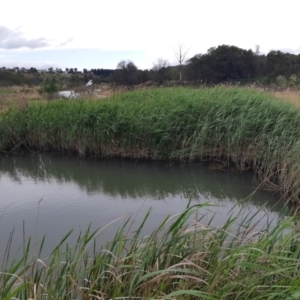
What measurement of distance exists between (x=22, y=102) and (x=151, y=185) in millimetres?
4592

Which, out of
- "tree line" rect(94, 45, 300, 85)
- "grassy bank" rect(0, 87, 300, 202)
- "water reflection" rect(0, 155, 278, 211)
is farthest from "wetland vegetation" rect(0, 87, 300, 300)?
"tree line" rect(94, 45, 300, 85)

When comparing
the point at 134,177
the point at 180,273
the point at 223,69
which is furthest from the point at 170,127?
the point at 223,69

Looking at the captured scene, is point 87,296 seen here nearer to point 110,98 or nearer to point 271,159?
point 271,159

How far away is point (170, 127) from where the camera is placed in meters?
7.44

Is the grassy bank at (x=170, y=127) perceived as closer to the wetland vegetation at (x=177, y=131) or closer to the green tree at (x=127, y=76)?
the wetland vegetation at (x=177, y=131)

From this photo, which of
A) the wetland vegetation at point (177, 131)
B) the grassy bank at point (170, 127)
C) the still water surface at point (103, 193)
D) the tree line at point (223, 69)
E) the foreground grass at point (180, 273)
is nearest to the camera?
the foreground grass at point (180, 273)

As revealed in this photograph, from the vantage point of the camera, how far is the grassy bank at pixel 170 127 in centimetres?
666

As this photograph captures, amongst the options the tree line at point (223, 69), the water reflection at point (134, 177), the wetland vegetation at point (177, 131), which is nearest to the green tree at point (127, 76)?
the tree line at point (223, 69)

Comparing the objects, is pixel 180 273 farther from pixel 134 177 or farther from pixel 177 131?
pixel 177 131

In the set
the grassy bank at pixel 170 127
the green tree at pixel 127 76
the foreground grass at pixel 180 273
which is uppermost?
the green tree at pixel 127 76

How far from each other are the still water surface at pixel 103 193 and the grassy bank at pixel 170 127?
280 millimetres

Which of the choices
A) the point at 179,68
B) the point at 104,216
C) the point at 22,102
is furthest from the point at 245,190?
the point at 179,68

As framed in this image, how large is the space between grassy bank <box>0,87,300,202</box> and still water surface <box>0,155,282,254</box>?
280mm

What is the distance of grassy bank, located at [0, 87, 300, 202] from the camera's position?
6656mm
